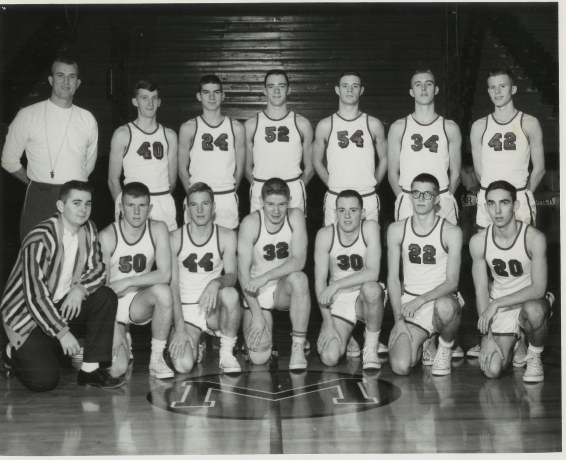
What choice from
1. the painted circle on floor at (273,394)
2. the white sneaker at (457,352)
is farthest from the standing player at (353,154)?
the painted circle on floor at (273,394)

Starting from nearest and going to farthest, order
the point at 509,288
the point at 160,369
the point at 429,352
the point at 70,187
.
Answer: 1. the point at 70,187
2. the point at 160,369
3. the point at 509,288
4. the point at 429,352

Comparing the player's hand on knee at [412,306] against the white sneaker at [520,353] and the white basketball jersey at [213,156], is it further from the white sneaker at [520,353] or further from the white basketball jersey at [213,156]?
the white basketball jersey at [213,156]

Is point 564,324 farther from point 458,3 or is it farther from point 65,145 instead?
point 458,3

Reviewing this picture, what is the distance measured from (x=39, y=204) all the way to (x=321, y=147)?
2.26 meters

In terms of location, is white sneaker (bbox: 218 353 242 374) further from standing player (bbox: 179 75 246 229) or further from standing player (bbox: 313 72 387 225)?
standing player (bbox: 313 72 387 225)

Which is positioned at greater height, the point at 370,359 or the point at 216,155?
the point at 216,155

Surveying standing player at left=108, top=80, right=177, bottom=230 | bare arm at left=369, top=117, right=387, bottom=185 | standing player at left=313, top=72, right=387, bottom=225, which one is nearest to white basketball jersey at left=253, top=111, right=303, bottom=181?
standing player at left=313, top=72, right=387, bottom=225

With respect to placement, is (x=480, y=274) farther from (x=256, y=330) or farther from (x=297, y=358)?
(x=256, y=330)

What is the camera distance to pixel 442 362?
5.69 m

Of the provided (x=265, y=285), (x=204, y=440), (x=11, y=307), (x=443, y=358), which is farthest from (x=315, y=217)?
(x=204, y=440)

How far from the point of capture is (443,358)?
5703 mm

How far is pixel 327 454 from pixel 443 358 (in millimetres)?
1877

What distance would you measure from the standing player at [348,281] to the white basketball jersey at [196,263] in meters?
0.76

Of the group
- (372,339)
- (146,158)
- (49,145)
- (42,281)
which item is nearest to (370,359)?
(372,339)
